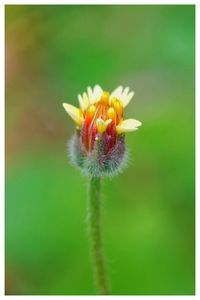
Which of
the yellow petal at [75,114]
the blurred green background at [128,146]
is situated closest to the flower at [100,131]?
the yellow petal at [75,114]

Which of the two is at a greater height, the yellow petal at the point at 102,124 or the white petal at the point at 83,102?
the white petal at the point at 83,102

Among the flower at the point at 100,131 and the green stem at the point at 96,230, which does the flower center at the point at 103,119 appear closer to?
the flower at the point at 100,131

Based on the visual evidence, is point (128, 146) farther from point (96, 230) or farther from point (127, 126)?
point (127, 126)

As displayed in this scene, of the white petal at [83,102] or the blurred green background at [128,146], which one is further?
the blurred green background at [128,146]

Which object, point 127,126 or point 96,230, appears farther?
point 96,230

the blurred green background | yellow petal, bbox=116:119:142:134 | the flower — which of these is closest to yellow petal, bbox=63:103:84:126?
the flower

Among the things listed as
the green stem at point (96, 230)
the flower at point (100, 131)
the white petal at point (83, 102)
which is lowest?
the green stem at point (96, 230)

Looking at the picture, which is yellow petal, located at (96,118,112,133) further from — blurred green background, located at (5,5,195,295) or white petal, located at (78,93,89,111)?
blurred green background, located at (5,5,195,295)

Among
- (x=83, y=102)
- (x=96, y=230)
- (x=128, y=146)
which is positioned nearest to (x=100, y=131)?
(x=83, y=102)
